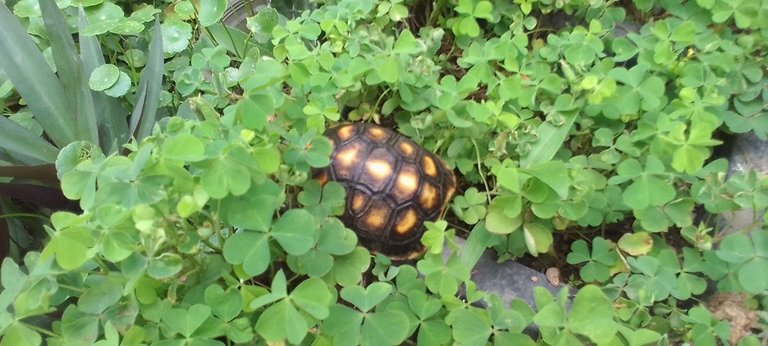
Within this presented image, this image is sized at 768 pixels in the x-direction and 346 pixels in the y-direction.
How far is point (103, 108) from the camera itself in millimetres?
1511

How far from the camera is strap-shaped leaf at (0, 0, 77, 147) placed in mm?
1403

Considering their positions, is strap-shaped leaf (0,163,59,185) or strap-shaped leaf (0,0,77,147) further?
strap-shaped leaf (0,0,77,147)

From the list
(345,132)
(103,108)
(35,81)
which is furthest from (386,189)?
(35,81)

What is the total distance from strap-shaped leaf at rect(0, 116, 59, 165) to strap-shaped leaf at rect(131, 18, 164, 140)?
0.20 meters

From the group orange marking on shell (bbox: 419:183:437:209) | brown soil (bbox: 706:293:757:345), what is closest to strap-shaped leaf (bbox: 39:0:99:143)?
orange marking on shell (bbox: 419:183:437:209)

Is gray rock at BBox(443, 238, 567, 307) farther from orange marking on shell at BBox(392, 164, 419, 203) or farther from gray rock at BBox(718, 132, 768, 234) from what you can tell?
gray rock at BBox(718, 132, 768, 234)

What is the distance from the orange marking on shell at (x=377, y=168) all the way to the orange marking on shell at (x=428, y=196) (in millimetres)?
93

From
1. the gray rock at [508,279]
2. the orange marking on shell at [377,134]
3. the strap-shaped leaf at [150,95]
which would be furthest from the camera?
the strap-shaped leaf at [150,95]

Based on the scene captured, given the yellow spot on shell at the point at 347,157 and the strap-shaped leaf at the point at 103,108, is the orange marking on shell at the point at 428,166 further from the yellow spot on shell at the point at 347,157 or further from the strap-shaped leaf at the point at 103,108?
the strap-shaped leaf at the point at 103,108

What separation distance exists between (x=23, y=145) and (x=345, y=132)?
0.76m

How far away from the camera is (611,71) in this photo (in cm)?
136

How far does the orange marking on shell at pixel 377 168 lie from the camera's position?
1279 millimetres

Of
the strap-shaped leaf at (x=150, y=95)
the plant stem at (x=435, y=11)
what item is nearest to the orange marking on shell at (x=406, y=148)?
the plant stem at (x=435, y=11)

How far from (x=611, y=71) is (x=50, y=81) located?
1369 millimetres
